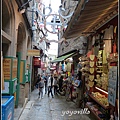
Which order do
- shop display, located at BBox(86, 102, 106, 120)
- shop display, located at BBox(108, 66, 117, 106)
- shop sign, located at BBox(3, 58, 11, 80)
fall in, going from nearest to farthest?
shop display, located at BBox(108, 66, 117, 106) < shop sign, located at BBox(3, 58, 11, 80) < shop display, located at BBox(86, 102, 106, 120)

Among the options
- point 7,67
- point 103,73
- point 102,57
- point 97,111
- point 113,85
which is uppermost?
point 102,57

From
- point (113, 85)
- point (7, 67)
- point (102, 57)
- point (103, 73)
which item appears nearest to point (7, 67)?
point (7, 67)

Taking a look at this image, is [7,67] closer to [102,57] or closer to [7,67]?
[7,67]

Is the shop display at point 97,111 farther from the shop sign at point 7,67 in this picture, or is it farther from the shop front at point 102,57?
the shop sign at point 7,67

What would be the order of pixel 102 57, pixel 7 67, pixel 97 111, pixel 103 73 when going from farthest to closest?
1. pixel 102 57
2. pixel 103 73
3. pixel 97 111
4. pixel 7 67

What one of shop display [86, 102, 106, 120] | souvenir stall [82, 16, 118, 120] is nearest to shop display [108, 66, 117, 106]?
souvenir stall [82, 16, 118, 120]

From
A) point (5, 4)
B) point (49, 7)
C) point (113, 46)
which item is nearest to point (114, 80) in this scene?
point (113, 46)

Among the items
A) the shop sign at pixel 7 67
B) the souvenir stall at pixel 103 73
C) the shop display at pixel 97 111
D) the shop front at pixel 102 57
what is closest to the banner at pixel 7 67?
the shop sign at pixel 7 67

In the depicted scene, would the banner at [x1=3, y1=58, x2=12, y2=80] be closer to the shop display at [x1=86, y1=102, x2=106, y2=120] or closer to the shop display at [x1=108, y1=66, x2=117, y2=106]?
the shop display at [x1=108, y1=66, x2=117, y2=106]

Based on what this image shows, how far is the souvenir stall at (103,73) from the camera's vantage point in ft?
20.6

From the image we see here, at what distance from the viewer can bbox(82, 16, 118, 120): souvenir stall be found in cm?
627

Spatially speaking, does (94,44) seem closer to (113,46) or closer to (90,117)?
(113,46)

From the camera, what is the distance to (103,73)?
27.1ft

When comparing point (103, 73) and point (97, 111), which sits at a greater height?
point (103, 73)
